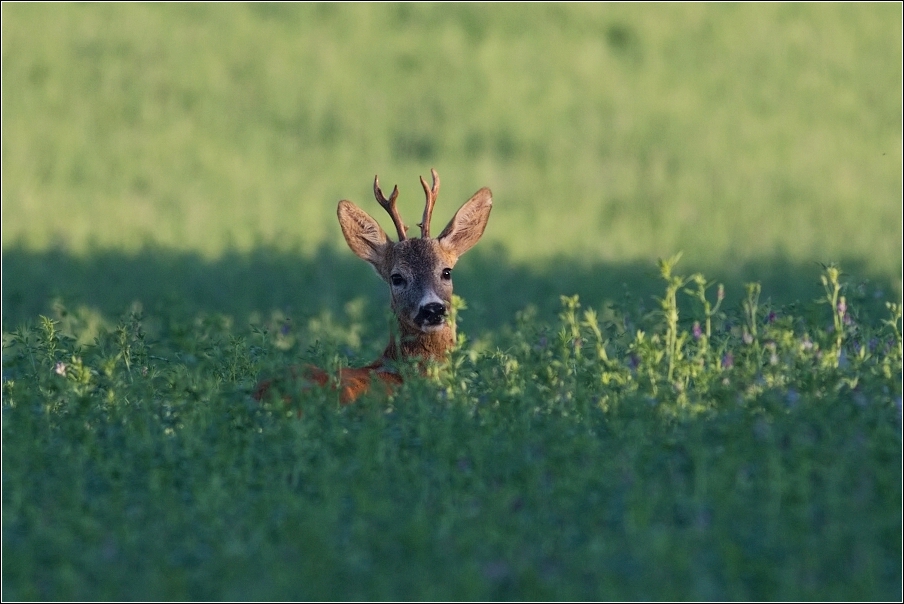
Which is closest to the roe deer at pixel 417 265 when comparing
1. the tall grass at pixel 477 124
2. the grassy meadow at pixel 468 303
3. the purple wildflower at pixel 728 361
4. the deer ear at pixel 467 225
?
the deer ear at pixel 467 225

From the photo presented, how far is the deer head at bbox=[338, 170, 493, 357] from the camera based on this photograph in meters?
8.07

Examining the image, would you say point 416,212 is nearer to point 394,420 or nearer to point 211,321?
point 211,321

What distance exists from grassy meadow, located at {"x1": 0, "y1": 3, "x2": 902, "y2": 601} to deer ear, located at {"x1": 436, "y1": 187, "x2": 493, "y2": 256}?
0.64 m

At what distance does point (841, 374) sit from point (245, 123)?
15845 mm

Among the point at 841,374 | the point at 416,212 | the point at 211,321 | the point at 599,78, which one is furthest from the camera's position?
the point at 599,78

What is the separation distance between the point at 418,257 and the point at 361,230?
485 millimetres

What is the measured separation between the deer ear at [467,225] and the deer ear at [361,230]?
0.33 m

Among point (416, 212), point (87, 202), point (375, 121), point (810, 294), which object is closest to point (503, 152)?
point (375, 121)

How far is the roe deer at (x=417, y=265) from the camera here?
7.97 metres

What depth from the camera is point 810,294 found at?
48.4ft

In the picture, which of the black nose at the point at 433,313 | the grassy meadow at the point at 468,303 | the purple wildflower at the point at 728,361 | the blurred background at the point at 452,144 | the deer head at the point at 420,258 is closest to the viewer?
the grassy meadow at the point at 468,303

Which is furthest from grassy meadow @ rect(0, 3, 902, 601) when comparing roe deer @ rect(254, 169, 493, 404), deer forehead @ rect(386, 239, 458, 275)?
deer forehead @ rect(386, 239, 458, 275)

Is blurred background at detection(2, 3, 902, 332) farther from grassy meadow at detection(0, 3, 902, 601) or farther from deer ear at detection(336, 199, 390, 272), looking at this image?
deer ear at detection(336, 199, 390, 272)

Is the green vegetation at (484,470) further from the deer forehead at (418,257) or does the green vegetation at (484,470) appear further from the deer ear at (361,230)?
the deer ear at (361,230)
